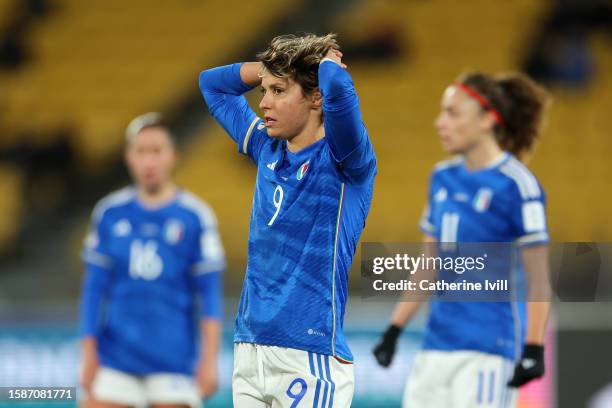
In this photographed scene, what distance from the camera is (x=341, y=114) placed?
3.19 meters

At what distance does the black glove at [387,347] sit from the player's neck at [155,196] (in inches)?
68.3

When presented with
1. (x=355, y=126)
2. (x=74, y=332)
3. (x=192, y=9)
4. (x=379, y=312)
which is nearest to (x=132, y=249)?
(x=74, y=332)

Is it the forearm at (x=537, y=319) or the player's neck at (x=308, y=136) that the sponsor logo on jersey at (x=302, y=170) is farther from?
the forearm at (x=537, y=319)

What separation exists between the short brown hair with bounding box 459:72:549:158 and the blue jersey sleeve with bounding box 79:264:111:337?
2371mm

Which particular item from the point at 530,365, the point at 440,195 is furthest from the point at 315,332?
the point at 440,195

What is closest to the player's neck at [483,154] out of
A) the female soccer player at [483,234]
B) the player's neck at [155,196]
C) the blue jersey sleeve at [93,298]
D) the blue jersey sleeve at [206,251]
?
the female soccer player at [483,234]

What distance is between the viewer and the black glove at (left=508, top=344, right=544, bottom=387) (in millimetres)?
4652

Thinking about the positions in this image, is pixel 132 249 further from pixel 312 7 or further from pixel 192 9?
pixel 192 9

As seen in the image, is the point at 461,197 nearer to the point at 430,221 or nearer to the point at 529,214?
the point at 430,221

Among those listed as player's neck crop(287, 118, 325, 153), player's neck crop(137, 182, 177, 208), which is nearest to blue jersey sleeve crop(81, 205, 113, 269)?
player's neck crop(137, 182, 177, 208)

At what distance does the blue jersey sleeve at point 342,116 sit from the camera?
10.4 feet

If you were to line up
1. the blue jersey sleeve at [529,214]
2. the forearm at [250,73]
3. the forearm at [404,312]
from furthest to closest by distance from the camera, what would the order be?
the forearm at [404,312]
the blue jersey sleeve at [529,214]
the forearm at [250,73]

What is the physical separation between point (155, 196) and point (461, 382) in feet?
7.44

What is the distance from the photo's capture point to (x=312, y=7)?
529 inches
